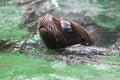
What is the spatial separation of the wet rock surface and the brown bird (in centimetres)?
9

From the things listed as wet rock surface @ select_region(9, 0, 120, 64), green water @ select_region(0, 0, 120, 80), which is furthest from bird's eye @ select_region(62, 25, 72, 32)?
green water @ select_region(0, 0, 120, 80)

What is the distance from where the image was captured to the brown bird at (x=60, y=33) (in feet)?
16.3

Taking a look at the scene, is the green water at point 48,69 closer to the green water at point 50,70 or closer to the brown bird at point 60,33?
the green water at point 50,70

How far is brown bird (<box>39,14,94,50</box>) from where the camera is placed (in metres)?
4.98

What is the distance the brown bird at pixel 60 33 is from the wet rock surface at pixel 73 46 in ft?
0.30

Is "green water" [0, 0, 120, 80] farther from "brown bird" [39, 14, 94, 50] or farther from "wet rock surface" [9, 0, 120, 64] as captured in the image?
"brown bird" [39, 14, 94, 50]

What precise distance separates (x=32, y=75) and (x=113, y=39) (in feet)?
5.92

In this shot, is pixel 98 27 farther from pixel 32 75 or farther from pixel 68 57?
pixel 32 75

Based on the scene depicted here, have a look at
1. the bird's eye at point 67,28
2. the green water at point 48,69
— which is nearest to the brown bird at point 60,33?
the bird's eye at point 67,28

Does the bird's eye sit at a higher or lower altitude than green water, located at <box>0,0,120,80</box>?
higher

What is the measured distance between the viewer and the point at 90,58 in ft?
15.9

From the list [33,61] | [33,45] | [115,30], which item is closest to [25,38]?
[33,45]

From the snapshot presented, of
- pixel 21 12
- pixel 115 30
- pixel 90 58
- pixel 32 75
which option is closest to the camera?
pixel 32 75

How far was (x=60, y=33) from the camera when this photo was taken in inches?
200
